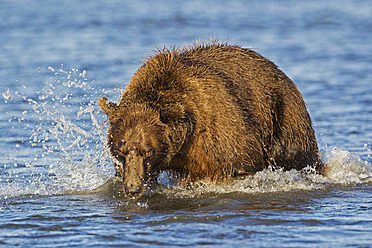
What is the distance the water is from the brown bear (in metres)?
0.31

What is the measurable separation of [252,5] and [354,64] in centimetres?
1115

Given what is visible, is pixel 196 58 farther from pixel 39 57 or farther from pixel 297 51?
pixel 297 51

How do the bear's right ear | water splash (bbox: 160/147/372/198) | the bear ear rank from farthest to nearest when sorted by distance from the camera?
water splash (bbox: 160/147/372/198) → the bear's right ear → the bear ear

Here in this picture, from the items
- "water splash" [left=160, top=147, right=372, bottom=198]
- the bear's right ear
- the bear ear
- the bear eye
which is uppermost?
the bear's right ear

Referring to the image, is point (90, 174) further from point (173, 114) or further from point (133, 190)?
point (173, 114)

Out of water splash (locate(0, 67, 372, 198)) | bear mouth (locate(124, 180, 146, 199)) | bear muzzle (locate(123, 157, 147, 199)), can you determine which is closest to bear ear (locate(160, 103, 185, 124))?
bear muzzle (locate(123, 157, 147, 199))

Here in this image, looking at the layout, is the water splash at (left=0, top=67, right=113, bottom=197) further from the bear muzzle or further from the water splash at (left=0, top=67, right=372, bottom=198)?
the bear muzzle

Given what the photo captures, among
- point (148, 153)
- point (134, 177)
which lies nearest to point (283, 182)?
point (148, 153)

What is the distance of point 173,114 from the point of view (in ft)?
23.2

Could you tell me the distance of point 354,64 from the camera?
58.7ft

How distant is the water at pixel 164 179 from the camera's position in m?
6.13

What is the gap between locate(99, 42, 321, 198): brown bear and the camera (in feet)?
22.8

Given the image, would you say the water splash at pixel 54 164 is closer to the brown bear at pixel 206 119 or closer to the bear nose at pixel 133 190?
the brown bear at pixel 206 119

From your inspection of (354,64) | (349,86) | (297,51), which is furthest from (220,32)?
(349,86)
